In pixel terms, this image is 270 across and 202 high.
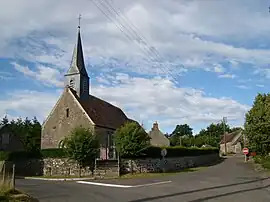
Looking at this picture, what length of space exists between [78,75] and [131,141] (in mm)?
19833

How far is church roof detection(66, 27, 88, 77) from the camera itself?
52.0 meters

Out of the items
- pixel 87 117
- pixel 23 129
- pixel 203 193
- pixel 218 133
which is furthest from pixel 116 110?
pixel 218 133

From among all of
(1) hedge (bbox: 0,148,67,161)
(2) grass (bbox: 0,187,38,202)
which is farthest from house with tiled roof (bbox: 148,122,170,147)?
(2) grass (bbox: 0,187,38,202)

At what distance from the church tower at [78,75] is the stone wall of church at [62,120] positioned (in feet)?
5.25

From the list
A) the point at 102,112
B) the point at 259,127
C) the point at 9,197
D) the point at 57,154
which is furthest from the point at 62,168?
the point at 259,127

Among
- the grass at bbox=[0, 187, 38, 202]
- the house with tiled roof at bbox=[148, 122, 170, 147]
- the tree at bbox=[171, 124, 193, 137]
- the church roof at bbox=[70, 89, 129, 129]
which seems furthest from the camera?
the tree at bbox=[171, 124, 193, 137]

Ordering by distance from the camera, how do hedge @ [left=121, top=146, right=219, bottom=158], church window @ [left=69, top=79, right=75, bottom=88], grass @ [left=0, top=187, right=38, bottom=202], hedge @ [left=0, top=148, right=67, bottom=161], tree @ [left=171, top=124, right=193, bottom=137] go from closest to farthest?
1. grass @ [left=0, top=187, right=38, bottom=202]
2. hedge @ [left=121, top=146, right=219, bottom=158]
3. hedge @ [left=0, top=148, right=67, bottom=161]
4. church window @ [left=69, top=79, right=75, bottom=88]
5. tree @ [left=171, top=124, right=193, bottom=137]

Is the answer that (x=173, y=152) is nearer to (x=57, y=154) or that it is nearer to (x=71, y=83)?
(x=57, y=154)

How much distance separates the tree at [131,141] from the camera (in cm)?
3416

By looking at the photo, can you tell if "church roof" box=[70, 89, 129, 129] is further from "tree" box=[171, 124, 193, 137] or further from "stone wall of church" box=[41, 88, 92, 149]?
"tree" box=[171, 124, 193, 137]

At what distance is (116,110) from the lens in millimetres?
60125

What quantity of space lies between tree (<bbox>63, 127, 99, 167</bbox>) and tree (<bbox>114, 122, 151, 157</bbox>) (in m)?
2.25

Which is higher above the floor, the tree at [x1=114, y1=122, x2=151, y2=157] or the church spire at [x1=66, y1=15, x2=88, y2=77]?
the church spire at [x1=66, y1=15, x2=88, y2=77]

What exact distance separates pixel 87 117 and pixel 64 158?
12239 millimetres
